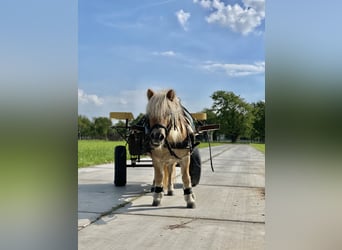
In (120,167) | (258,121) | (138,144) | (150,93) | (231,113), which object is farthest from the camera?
(120,167)

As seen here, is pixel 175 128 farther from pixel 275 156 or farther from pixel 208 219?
pixel 275 156

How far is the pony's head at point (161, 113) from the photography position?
7.90 ft

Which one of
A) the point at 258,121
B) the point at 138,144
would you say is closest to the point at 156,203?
the point at 138,144

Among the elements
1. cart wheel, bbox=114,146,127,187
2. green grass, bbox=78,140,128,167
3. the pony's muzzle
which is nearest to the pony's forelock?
the pony's muzzle

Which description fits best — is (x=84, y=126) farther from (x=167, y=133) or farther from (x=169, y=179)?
(x=169, y=179)

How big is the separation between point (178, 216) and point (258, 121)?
1584 mm

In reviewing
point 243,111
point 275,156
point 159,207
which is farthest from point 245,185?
point 275,156

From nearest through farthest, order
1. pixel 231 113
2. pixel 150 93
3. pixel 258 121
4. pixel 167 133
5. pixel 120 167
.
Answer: pixel 258 121
pixel 231 113
pixel 150 93
pixel 167 133
pixel 120 167

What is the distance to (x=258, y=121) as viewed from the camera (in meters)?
1.24

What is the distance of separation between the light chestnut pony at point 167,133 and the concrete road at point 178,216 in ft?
0.85

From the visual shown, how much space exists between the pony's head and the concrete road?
18.5 inches

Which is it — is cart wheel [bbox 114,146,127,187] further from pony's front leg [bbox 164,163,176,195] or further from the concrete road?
pony's front leg [bbox 164,163,176,195]

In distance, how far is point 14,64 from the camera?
117cm

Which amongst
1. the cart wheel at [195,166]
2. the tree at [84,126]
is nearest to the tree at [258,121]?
the tree at [84,126]
